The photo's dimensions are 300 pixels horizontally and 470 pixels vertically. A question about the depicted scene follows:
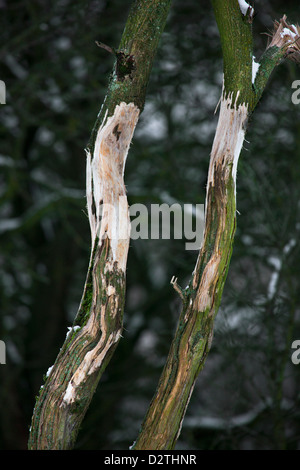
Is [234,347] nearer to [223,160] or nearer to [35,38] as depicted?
[223,160]

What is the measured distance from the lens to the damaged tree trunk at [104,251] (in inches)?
52.4

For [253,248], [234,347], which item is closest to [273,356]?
[234,347]

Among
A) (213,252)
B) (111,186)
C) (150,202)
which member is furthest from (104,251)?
(150,202)

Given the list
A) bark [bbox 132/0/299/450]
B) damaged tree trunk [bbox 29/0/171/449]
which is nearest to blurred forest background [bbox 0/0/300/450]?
bark [bbox 132/0/299/450]

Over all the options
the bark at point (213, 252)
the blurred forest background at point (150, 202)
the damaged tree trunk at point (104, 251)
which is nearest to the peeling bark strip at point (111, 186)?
the damaged tree trunk at point (104, 251)

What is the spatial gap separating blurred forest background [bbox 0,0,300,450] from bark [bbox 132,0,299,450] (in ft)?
4.87

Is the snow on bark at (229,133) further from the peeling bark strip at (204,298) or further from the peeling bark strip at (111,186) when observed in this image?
the peeling bark strip at (111,186)

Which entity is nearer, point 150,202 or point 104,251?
point 104,251

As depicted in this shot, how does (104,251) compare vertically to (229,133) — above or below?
below

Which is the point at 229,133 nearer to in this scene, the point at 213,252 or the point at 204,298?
the point at 213,252

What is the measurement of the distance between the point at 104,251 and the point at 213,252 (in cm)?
33

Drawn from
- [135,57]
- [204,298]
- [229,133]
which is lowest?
[204,298]

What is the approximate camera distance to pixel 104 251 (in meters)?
1.38

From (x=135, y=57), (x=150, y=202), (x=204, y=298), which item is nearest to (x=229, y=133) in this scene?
(x=135, y=57)
